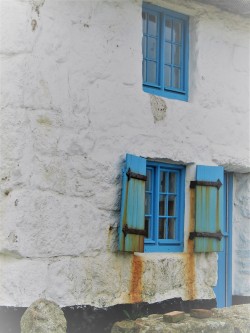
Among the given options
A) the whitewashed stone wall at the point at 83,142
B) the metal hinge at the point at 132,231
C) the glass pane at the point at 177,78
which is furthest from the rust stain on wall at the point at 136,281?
the glass pane at the point at 177,78

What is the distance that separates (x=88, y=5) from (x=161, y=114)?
1441mm

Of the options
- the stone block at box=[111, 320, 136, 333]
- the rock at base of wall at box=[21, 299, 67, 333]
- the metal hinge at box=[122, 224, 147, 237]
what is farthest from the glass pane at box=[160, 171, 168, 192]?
the rock at base of wall at box=[21, 299, 67, 333]

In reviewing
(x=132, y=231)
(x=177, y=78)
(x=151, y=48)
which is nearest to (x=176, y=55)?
(x=177, y=78)

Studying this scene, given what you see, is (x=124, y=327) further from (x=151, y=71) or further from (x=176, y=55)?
(x=176, y=55)

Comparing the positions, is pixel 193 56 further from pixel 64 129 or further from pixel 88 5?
pixel 64 129

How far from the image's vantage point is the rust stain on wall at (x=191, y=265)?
718cm

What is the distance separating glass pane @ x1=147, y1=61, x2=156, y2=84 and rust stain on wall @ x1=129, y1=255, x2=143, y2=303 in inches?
79.6

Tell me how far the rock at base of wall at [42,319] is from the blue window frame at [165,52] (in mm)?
2657

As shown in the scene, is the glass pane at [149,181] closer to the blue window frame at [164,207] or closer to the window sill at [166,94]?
the blue window frame at [164,207]

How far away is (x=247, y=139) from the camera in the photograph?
315 inches

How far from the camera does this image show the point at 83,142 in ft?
20.7

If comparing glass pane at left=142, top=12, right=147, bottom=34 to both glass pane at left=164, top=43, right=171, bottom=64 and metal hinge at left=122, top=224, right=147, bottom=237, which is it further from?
metal hinge at left=122, top=224, right=147, bottom=237

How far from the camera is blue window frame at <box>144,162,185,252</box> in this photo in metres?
7.04

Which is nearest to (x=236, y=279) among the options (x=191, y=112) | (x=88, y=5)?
(x=191, y=112)
